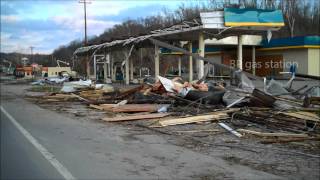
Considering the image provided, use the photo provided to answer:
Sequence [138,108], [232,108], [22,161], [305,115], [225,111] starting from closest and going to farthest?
[22,161], [305,115], [225,111], [232,108], [138,108]

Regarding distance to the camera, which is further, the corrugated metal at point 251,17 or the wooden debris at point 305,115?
the corrugated metal at point 251,17

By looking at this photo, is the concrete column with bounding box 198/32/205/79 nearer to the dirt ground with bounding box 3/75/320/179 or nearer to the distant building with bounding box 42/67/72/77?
the distant building with bounding box 42/67/72/77

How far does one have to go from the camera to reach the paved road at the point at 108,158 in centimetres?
863

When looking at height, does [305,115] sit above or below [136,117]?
above

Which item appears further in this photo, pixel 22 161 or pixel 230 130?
pixel 230 130

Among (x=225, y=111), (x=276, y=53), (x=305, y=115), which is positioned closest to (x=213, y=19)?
(x=225, y=111)

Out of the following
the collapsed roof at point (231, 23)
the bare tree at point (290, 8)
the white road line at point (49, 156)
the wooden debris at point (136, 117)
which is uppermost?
the bare tree at point (290, 8)

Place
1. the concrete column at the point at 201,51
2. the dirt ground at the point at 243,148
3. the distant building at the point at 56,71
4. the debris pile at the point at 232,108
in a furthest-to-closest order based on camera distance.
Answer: the distant building at the point at 56,71
the concrete column at the point at 201,51
the debris pile at the point at 232,108
the dirt ground at the point at 243,148

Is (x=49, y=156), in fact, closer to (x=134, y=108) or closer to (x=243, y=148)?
(x=243, y=148)

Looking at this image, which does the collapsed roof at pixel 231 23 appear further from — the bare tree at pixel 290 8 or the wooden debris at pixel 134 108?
the bare tree at pixel 290 8

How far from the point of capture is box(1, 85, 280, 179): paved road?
28.3ft

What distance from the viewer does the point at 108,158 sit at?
10.2 metres

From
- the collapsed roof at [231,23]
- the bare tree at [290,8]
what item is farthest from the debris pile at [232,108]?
the bare tree at [290,8]

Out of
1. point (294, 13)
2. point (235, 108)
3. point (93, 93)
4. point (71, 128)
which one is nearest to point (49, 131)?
point (71, 128)
